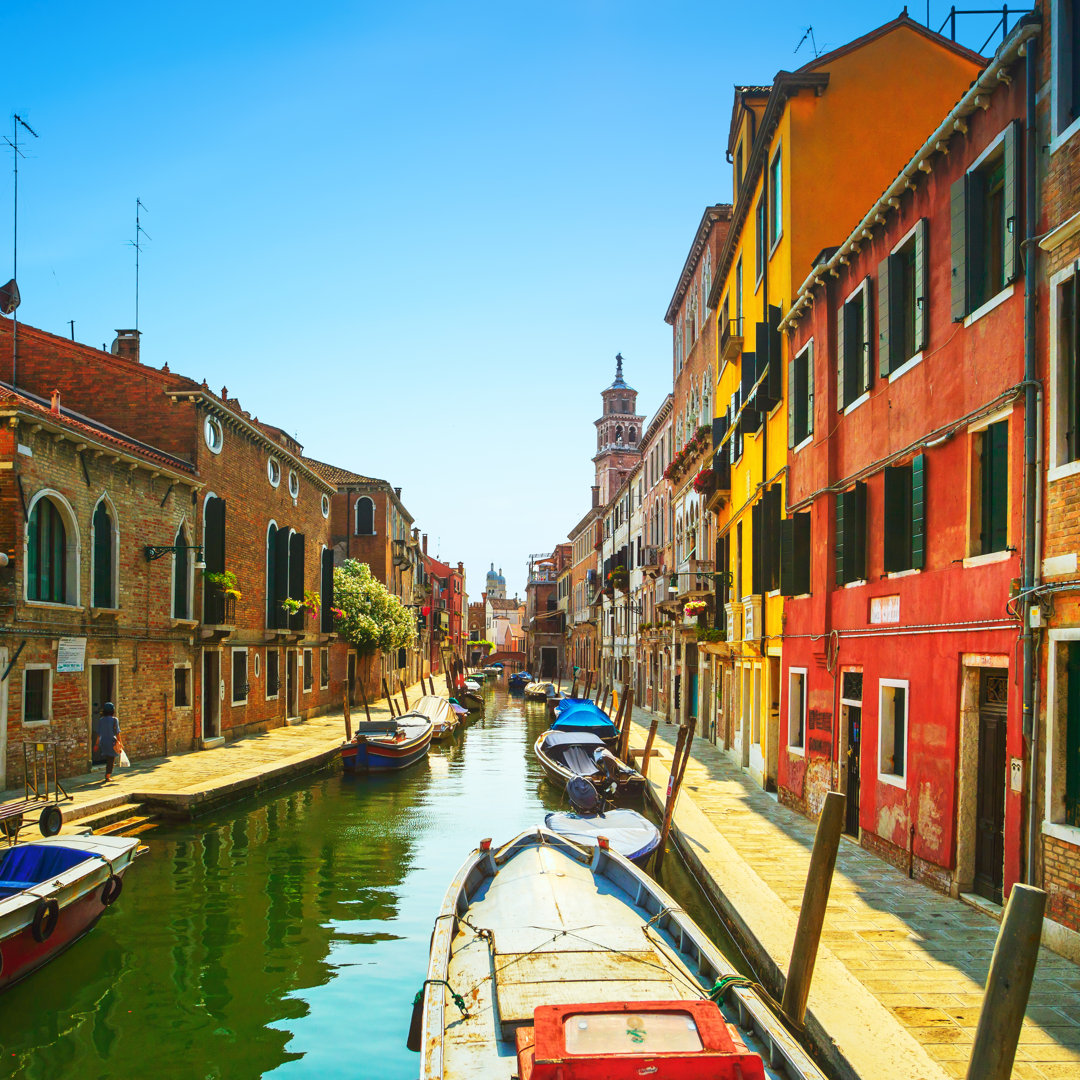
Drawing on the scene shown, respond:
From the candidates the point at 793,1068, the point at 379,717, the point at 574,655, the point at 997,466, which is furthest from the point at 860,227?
the point at 574,655

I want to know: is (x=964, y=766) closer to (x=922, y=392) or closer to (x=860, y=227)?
(x=922, y=392)

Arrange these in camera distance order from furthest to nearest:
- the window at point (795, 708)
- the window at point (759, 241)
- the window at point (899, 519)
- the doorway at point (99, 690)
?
the doorway at point (99, 690)
the window at point (759, 241)
the window at point (795, 708)
the window at point (899, 519)

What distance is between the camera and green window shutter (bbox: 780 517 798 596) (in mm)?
13269

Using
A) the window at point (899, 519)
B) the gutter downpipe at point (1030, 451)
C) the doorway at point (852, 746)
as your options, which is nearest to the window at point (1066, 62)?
the gutter downpipe at point (1030, 451)

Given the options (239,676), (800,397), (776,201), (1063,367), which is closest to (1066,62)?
(1063,367)

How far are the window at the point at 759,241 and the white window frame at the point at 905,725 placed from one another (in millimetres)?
8094

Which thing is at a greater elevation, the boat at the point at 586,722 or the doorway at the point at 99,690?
the doorway at the point at 99,690

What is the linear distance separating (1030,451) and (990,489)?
0.88 metres

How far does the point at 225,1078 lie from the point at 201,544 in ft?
50.0

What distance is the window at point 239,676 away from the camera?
76.6 feet

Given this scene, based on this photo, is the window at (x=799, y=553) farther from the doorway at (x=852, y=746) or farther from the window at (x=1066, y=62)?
the window at (x=1066, y=62)

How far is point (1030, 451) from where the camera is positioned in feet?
23.6

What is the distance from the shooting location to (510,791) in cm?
1988

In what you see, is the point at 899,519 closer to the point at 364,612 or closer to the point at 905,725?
the point at 905,725
